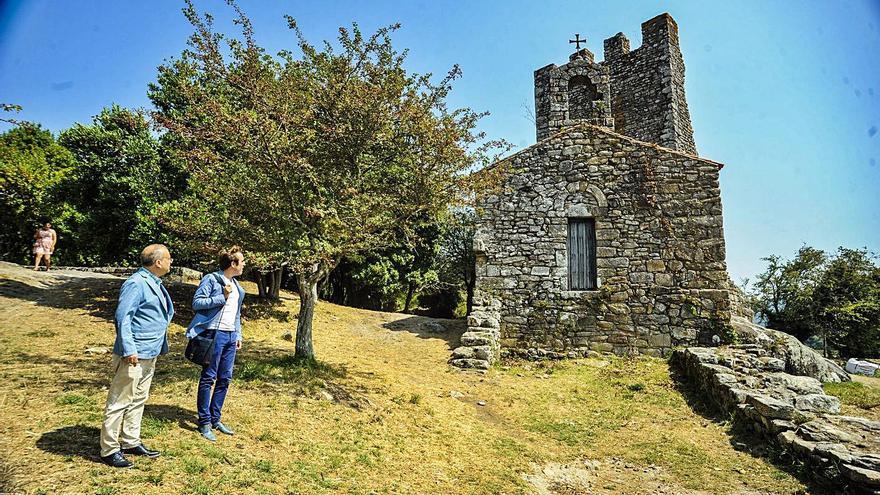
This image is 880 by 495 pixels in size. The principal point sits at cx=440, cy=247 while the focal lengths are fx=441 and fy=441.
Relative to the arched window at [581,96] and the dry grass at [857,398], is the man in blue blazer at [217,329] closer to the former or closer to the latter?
the dry grass at [857,398]

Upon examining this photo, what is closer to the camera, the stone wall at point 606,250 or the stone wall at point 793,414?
the stone wall at point 793,414

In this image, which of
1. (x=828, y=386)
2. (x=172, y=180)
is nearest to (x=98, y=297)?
(x=172, y=180)

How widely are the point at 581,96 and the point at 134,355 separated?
15.5 m

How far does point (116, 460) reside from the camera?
12.3 ft

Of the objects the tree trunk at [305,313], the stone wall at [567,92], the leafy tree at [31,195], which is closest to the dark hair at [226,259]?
the tree trunk at [305,313]

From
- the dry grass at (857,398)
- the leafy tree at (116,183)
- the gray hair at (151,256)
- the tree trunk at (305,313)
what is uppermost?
the leafy tree at (116,183)

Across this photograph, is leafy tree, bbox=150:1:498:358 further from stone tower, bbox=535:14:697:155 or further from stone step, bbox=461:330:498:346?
stone tower, bbox=535:14:697:155

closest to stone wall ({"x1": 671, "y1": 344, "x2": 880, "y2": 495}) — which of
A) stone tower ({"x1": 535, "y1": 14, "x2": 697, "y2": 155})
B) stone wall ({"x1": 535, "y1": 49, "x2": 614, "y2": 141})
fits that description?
stone wall ({"x1": 535, "y1": 49, "x2": 614, "y2": 141})

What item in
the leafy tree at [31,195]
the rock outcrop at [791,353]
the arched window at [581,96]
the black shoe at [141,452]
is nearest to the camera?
the black shoe at [141,452]

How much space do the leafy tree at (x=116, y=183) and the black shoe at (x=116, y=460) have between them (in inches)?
394

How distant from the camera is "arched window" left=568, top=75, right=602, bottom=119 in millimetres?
14195

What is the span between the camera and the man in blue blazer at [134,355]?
379 cm

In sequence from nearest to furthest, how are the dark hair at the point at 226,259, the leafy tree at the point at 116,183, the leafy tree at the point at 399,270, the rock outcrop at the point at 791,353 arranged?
1. the dark hair at the point at 226,259
2. the rock outcrop at the point at 791,353
3. the leafy tree at the point at 116,183
4. the leafy tree at the point at 399,270

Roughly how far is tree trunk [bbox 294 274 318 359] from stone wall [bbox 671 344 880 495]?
717cm
